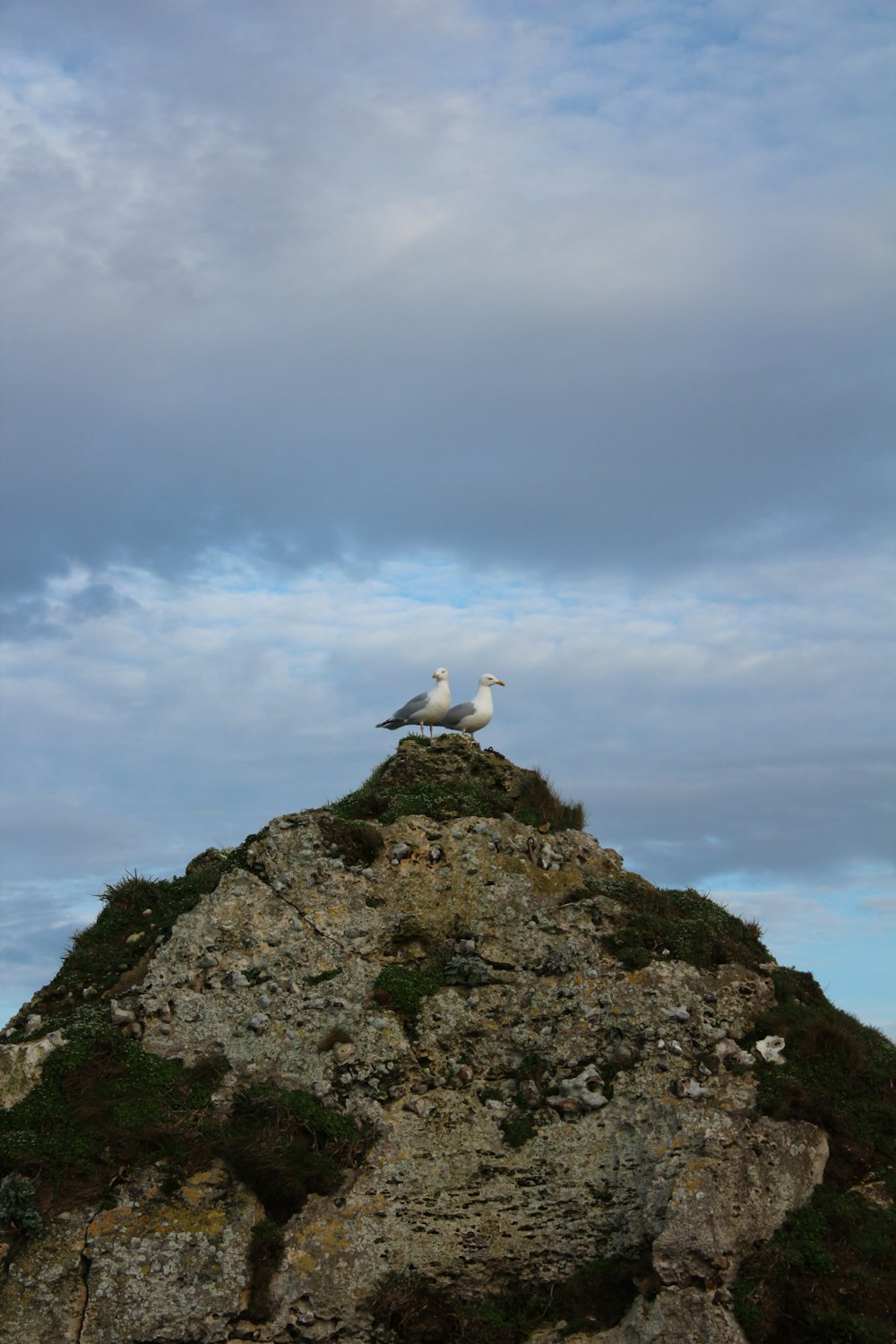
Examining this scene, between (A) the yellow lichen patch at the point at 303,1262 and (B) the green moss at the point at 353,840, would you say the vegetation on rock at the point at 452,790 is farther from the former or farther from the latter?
(A) the yellow lichen patch at the point at 303,1262

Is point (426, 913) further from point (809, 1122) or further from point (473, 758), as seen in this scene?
point (809, 1122)

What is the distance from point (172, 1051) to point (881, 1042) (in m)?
10.6

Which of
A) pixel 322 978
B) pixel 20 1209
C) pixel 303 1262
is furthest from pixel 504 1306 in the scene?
pixel 20 1209

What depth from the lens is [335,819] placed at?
750 inches

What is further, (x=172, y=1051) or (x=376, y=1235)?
(x=172, y=1051)

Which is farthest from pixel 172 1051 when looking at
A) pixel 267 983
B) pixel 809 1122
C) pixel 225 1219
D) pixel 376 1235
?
pixel 809 1122

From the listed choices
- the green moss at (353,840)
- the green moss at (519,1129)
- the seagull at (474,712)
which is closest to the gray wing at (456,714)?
the seagull at (474,712)

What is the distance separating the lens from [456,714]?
→ 22.7 meters

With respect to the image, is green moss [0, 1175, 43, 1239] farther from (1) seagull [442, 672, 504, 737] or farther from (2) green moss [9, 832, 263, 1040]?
(1) seagull [442, 672, 504, 737]

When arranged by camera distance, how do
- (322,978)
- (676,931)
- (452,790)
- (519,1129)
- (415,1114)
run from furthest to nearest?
(452,790), (676,931), (322,978), (415,1114), (519,1129)

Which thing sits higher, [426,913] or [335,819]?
[335,819]

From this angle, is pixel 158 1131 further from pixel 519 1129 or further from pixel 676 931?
pixel 676 931

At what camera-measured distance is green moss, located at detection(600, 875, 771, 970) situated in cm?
1730

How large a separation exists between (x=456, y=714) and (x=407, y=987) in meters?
6.94
